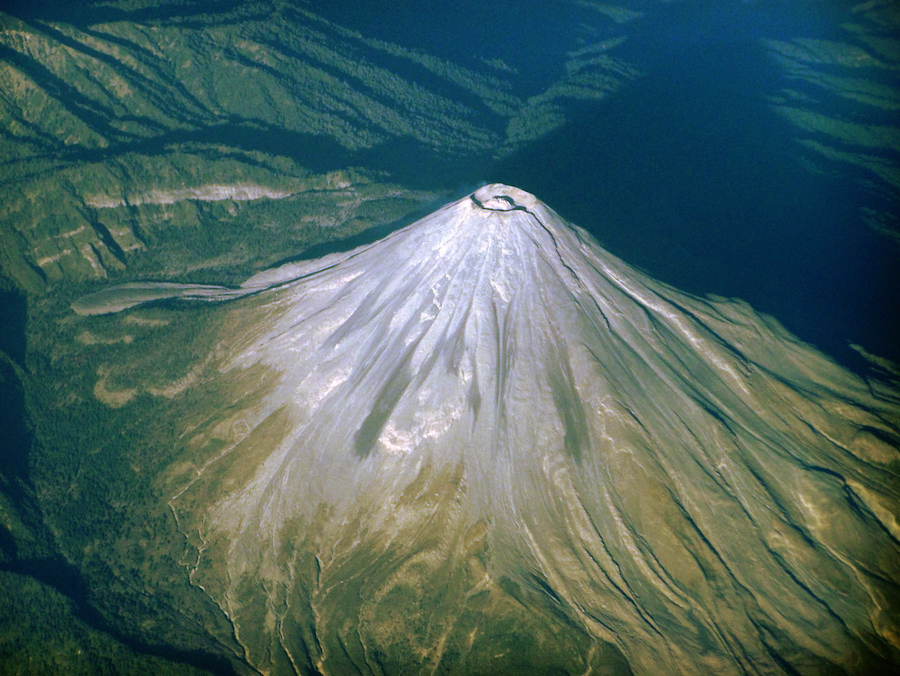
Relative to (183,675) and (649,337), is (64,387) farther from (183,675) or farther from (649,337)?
(649,337)

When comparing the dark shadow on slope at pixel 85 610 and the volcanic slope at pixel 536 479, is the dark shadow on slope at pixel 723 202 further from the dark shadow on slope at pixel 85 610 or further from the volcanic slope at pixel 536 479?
the dark shadow on slope at pixel 85 610

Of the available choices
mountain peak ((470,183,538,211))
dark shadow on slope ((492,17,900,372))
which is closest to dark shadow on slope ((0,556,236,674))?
mountain peak ((470,183,538,211))

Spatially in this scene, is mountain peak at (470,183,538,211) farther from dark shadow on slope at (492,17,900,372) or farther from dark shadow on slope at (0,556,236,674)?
dark shadow on slope at (0,556,236,674)

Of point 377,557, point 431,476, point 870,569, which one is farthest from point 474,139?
point 870,569

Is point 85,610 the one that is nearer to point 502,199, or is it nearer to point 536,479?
point 536,479

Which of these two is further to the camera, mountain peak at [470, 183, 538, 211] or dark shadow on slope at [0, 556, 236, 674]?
mountain peak at [470, 183, 538, 211]

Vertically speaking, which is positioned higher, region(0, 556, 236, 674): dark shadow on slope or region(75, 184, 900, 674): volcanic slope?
region(75, 184, 900, 674): volcanic slope

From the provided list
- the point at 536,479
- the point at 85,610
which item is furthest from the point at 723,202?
the point at 85,610

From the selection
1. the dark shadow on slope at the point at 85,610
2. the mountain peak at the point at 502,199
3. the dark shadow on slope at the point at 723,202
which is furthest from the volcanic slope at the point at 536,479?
the dark shadow on slope at the point at 723,202
